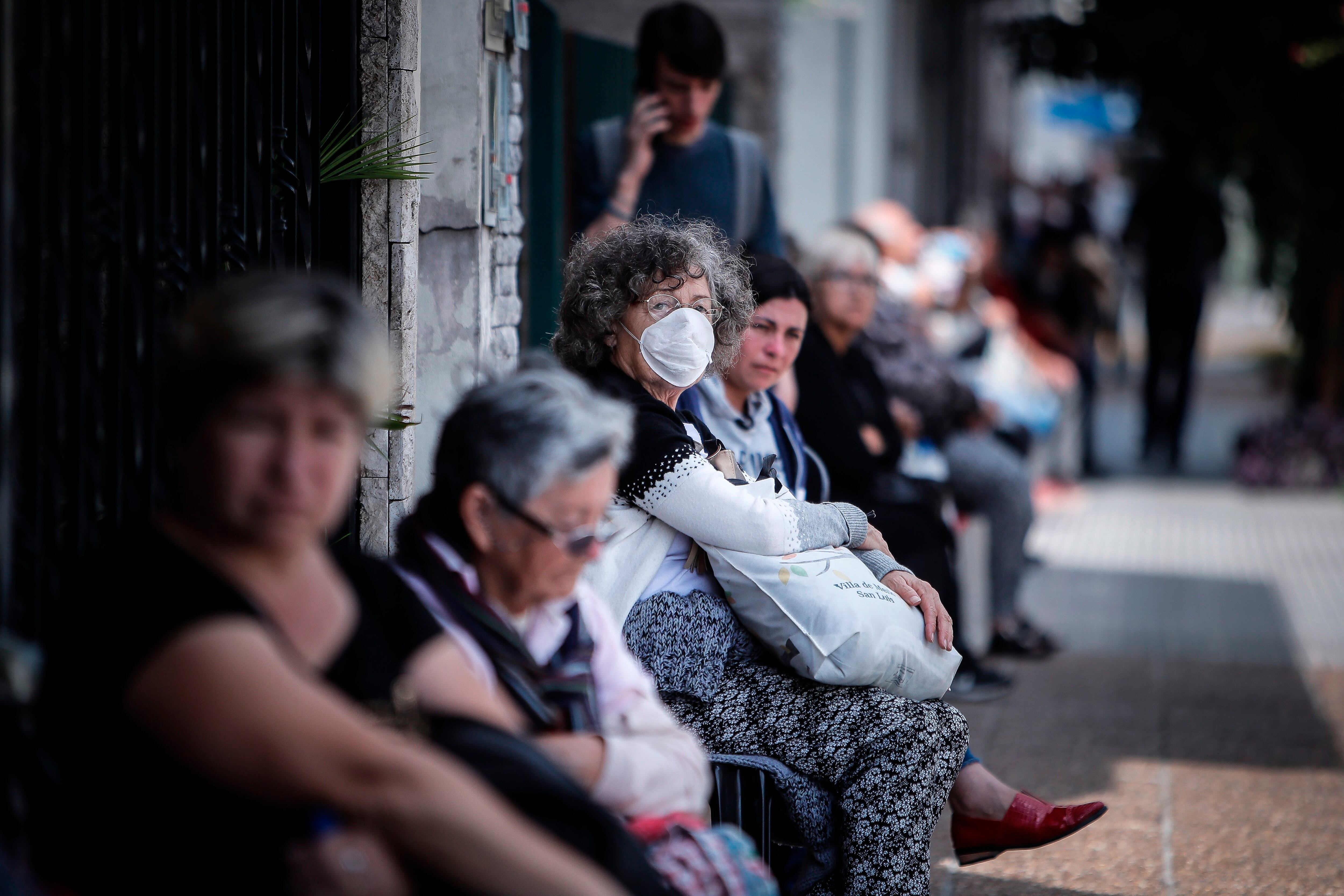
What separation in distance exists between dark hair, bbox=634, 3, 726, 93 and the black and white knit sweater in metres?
1.83

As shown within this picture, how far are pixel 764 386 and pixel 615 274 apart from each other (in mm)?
680

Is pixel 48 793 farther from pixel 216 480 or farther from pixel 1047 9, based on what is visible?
pixel 1047 9

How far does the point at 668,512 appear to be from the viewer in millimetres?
2834

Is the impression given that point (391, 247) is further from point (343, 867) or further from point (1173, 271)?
point (1173, 271)

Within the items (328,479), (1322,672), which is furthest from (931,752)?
(1322,672)

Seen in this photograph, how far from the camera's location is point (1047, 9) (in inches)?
513

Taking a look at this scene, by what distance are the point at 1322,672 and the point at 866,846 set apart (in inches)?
149

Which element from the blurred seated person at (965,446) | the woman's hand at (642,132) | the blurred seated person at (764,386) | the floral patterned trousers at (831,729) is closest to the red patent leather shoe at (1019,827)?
the blurred seated person at (764,386)

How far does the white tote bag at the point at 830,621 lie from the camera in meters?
2.83

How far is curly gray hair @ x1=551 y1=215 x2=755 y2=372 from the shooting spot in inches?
118

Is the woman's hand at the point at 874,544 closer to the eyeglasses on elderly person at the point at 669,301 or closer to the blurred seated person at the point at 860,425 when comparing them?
the eyeglasses on elderly person at the point at 669,301

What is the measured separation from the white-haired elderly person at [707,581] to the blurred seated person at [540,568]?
2.09 ft

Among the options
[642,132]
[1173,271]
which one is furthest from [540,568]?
[1173,271]

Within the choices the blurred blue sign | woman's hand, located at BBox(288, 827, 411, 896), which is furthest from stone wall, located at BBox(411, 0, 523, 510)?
the blurred blue sign
